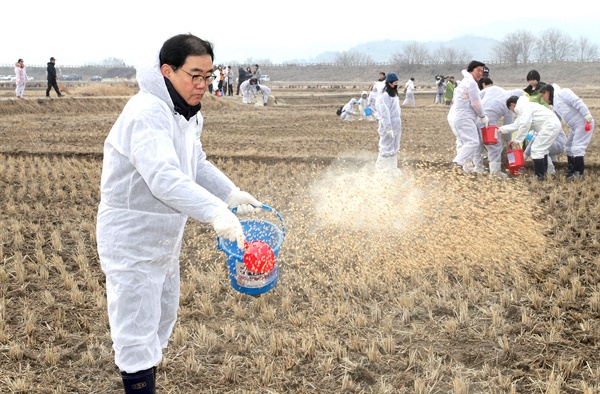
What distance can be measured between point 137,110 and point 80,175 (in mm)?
6877

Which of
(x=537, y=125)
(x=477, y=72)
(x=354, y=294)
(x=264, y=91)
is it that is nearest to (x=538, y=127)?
(x=537, y=125)

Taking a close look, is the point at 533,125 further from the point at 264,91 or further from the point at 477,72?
the point at 264,91

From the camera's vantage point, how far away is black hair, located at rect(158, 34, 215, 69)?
2.51 meters

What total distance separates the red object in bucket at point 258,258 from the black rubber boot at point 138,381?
69 cm

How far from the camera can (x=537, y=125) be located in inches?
332

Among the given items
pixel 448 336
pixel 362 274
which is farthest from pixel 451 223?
pixel 448 336

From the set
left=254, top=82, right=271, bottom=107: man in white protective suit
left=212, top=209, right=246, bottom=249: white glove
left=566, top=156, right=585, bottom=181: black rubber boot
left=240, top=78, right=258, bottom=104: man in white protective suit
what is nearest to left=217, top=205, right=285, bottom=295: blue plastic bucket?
left=212, top=209, right=246, bottom=249: white glove

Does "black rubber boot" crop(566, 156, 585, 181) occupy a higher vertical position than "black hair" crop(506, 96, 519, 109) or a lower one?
lower

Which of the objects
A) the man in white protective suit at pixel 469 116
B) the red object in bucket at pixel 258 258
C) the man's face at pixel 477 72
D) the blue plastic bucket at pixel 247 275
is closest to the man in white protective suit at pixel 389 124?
the man in white protective suit at pixel 469 116

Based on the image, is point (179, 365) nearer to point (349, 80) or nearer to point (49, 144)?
point (49, 144)

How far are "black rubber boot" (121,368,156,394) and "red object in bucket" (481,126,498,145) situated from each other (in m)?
7.04

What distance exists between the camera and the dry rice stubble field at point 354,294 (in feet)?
11.1

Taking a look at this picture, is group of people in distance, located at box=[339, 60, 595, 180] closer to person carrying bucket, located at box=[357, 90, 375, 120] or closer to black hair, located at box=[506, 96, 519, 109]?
black hair, located at box=[506, 96, 519, 109]

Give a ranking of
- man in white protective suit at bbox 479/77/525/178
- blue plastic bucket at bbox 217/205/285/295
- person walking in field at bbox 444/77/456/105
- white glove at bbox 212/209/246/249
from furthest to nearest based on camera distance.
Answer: person walking in field at bbox 444/77/456/105, man in white protective suit at bbox 479/77/525/178, blue plastic bucket at bbox 217/205/285/295, white glove at bbox 212/209/246/249
